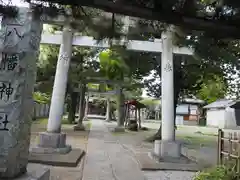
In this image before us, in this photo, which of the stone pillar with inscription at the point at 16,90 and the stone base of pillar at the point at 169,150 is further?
the stone base of pillar at the point at 169,150

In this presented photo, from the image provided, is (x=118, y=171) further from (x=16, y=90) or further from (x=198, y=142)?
(x=198, y=142)

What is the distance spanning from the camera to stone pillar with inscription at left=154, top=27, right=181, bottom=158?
7879 mm

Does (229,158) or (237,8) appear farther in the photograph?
(229,158)

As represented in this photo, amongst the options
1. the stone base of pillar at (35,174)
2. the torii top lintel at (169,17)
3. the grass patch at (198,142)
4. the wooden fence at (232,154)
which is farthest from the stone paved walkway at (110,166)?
the grass patch at (198,142)

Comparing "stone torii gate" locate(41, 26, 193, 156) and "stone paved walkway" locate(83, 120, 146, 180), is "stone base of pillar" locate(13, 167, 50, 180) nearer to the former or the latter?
"stone paved walkway" locate(83, 120, 146, 180)

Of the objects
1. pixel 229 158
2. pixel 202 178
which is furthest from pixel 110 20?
pixel 229 158

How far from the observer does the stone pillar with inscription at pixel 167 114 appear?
310 inches

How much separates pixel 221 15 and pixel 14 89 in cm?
320

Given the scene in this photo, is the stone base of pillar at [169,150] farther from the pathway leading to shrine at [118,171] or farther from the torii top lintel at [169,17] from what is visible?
the torii top lintel at [169,17]

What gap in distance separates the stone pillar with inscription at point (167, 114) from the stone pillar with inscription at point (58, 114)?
8.86ft

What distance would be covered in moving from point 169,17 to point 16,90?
9.38 ft

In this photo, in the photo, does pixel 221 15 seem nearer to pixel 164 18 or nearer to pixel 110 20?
pixel 164 18

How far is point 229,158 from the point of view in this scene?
17.2 feet

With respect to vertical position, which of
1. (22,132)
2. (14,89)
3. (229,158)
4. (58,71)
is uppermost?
(58,71)
